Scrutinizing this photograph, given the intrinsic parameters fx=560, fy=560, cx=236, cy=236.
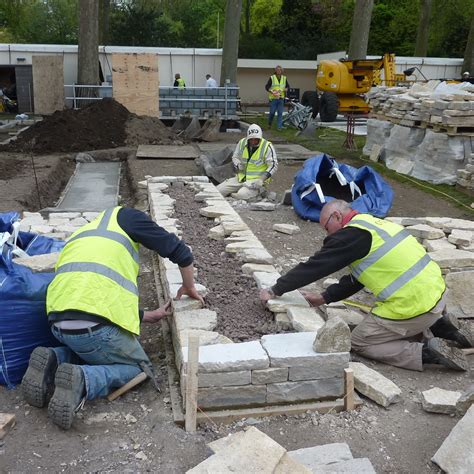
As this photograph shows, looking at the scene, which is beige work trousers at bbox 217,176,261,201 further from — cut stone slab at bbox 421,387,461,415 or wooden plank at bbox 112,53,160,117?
wooden plank at bbox 112,53,160,117

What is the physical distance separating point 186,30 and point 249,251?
39.6 metres

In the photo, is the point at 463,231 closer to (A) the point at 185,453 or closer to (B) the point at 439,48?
(A) the point at 185,453

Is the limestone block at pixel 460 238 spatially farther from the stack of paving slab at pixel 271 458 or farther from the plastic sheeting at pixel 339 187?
the stack of paving slab at pixel 271 458

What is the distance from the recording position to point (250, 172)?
870 centimetres

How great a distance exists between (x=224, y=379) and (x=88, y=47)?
1857 centimetres

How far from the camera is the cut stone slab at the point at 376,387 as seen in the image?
3.43 m

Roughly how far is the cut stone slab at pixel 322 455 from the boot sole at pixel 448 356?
137 cm

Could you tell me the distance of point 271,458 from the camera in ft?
8.52

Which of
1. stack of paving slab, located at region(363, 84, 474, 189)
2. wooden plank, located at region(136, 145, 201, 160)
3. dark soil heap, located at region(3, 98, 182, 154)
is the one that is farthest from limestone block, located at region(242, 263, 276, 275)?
dark soil heap, located at region(3, 98, 182, 154)

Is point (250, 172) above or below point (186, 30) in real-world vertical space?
below

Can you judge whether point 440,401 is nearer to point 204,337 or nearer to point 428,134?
point 204,337

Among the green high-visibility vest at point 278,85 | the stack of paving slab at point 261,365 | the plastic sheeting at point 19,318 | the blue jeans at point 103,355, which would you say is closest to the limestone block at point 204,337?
the stack of paving slab at point 261,365

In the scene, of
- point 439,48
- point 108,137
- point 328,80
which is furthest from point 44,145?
point 439,48

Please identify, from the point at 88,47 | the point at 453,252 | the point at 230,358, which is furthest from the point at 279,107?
the point at 230,358
